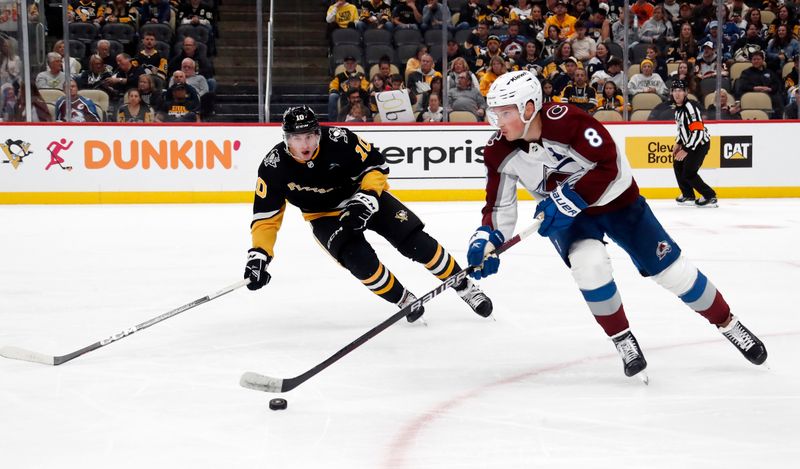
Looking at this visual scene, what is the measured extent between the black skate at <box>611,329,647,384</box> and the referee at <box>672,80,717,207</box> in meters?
6.43

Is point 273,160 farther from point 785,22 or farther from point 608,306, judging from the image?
point 785,22

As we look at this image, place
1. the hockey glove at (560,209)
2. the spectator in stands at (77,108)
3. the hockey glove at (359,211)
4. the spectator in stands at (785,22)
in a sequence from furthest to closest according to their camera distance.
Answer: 1. the spectator in stands at (785,22)
2. the spectator in stands at (77,108)
3. the hockey glove at (359,211)
4. the hockey glove at (560,209)

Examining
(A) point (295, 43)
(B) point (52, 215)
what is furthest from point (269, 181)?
(A) point (295, 43)

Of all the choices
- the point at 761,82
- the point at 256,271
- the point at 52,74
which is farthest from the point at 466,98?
the point at 256,271

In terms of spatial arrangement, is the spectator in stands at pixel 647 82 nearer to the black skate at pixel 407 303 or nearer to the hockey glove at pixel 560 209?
the black skate at pixel 407 303

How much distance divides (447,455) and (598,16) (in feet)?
29.1

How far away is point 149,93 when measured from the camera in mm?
9828

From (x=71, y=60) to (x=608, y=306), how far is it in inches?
314

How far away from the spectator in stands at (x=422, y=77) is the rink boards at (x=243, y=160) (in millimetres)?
397

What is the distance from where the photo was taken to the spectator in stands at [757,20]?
10.2 m

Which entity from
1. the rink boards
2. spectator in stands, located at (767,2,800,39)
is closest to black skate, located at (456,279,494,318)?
the rink boards

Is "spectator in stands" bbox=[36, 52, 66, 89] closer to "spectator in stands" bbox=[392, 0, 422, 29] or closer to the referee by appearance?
"spectator in stands" bbox=[392, 0, 422, 29]

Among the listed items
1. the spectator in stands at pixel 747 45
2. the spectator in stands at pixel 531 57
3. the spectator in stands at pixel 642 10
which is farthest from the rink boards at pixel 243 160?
the spectator in stands at pixel 642 10

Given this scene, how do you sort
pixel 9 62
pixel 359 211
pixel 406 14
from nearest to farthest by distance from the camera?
pixel 359 211
pixel 9 62
pixel 406 14
